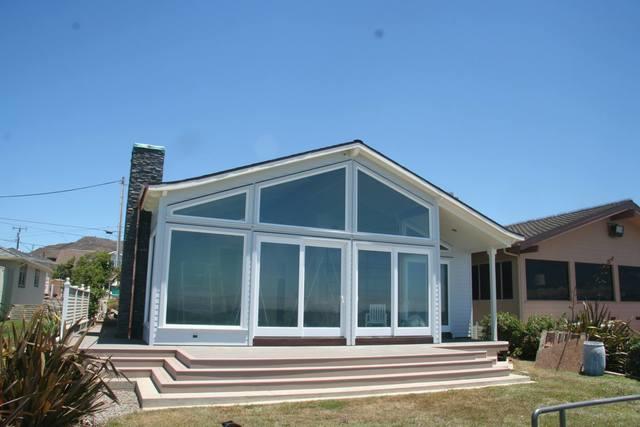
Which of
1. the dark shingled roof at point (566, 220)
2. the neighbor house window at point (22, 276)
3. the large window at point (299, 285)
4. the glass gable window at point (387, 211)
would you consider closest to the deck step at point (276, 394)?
the large window at point (299, 285)

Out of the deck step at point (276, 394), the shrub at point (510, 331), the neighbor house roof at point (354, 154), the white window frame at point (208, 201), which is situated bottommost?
the deck step at point (276, 394)

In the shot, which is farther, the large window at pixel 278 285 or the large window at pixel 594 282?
the large window at pixel 594 282

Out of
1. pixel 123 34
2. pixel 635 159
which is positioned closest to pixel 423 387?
pixel 123 34

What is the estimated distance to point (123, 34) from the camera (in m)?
11.9

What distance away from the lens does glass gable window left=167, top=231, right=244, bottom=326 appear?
33.7 ft

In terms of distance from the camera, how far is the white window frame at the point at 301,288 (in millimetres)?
10797

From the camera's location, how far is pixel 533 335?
1376 cm

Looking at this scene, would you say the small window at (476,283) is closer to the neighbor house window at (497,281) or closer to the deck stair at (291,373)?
the neighbor house window at (497,281)

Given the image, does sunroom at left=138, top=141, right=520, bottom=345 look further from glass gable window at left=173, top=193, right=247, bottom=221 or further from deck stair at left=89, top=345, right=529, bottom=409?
deck stair at left=89, top=345, right=529, bottom=409

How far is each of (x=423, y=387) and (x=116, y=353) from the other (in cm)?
546

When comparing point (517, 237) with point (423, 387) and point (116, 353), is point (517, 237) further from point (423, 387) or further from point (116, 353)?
point (116, 353)

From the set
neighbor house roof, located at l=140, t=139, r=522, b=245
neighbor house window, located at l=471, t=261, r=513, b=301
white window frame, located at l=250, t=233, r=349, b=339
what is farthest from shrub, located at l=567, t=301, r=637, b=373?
white window frame, located at l=250, t=233, r=349, b=339

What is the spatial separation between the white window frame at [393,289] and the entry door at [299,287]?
31 centimetres

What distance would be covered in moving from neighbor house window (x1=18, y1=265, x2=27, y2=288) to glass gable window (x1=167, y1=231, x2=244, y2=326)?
23262mm
